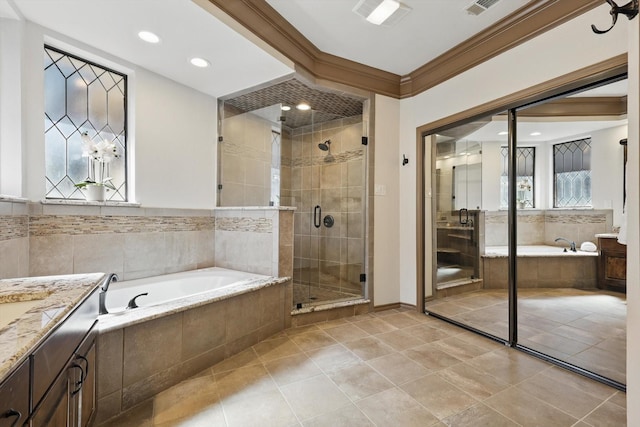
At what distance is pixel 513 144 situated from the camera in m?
2.41

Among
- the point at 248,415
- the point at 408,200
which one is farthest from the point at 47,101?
the point at 408,200

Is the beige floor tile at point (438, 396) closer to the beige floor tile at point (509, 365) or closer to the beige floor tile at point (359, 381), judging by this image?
the beige floor tile at point (359, 381)

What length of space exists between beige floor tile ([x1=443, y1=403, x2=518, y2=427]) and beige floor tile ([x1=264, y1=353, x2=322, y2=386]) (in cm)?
85

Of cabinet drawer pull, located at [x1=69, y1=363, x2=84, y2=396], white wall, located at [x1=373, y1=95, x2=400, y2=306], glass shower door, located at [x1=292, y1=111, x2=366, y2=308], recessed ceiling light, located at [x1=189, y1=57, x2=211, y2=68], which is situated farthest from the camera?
glass shower door, located at [x1=292, y1=111, x2=366, y2=308]

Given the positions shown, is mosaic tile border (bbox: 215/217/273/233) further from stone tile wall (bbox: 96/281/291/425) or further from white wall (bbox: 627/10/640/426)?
white wall (bbox: 627/10/640/426)

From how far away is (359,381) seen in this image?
1.84 metres

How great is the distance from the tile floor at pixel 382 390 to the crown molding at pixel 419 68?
251 cm

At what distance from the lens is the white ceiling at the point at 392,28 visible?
2141mm

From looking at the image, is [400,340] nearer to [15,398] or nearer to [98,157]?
[15,398]

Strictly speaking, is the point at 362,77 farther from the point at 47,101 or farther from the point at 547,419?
the point at 547,419

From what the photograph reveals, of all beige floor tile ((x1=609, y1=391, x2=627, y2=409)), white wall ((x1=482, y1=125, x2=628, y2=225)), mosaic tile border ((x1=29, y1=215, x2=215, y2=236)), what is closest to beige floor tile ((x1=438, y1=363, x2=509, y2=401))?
beige floor tile ((x1=609, y1=391, x2=627, y2=409))

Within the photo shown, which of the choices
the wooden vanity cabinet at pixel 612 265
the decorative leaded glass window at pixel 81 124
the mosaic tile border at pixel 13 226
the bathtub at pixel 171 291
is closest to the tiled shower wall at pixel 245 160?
the bathtub at pixel 171 291

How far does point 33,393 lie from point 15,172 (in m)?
1.92

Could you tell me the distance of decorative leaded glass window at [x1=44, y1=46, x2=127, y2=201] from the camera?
218 centimetres
